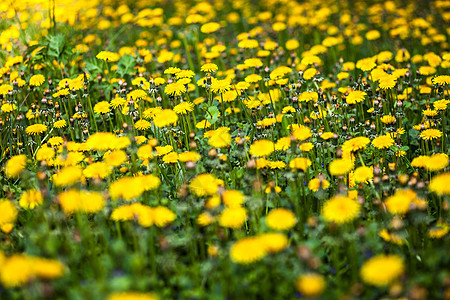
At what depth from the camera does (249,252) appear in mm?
1701

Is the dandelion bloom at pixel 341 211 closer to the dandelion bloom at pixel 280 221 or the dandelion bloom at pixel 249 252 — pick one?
the dandelion bloom at pixel 280 221

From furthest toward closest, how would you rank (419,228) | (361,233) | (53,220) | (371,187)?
(371,187) < (419,228) < (53,220) < (361,233)

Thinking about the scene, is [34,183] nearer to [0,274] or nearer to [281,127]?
[0,274]

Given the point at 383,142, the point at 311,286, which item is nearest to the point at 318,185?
the point at 383,142

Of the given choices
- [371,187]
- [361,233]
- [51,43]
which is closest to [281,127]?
[371,187]

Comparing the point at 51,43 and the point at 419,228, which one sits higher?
the point at 51,43

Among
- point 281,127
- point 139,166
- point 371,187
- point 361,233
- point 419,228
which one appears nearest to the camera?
point 361,233

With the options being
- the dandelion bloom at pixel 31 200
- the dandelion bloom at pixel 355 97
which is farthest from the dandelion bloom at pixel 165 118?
the dandelion bloom at pixel 355 97

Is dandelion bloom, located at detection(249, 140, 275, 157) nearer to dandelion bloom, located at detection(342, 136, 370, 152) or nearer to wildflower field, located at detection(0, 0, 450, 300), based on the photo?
wildflower field, located at detection(0, 0, 450, 300)

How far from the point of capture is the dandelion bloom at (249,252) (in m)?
1.69

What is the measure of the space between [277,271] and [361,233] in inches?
15.8

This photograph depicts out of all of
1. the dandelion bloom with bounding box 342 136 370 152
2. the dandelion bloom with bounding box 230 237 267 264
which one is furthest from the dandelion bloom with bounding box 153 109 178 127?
the dandelion bloom with bounding box 230 237 267 264

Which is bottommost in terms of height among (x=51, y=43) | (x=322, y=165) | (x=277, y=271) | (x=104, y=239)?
(x=322, y=165)

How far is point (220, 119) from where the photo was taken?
3662 mm
